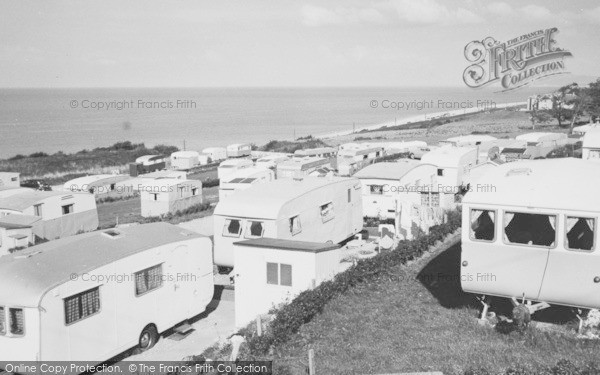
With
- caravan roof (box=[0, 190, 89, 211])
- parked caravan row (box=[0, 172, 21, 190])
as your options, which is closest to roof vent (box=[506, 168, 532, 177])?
caravan roof (box=[0, 190, 89, 211])

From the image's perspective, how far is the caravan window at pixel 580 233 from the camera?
33.5ft

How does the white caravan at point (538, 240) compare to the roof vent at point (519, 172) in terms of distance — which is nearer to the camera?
the white caravan at point (538, 240)

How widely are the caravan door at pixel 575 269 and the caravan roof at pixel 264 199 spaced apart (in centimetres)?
808

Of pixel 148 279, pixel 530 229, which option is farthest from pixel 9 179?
pixel 530 229

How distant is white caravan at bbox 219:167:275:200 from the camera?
28.1 m

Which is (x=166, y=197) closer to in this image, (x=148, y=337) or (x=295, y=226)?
(x=295, y=226)

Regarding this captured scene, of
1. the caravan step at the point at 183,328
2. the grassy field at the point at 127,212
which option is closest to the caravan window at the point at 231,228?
the caravan step at the point at 183,328

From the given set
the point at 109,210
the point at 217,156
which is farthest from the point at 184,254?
the point at 217,156

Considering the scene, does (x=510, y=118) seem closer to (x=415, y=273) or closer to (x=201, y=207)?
(x=201, y=207)

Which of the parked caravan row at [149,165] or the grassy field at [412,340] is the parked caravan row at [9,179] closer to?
the parked caravan row at [149,165]

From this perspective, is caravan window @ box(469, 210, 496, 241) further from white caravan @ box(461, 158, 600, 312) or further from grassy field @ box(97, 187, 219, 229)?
grassy field @ box(97, 187, 219, 229)

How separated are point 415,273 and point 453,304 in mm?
2501

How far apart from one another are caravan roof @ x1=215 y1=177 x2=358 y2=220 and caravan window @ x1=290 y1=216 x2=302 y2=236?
611mm

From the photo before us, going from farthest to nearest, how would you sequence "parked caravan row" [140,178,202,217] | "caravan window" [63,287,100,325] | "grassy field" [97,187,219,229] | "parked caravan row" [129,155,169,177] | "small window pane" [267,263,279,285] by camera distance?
1. "parked caravan row" [129,155,169,177]
2. "parked caravan row" [140,178,202,217]
3. "grassy field" [97,187,219,229]
4. "small window pane" [267,263,279,285]
5. "caravan window" [63,287,100,325]
